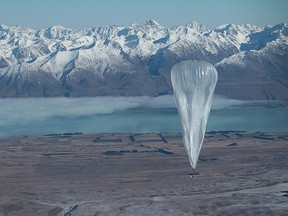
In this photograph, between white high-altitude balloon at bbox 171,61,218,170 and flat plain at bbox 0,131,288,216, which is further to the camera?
flat plain at bbox 0,131,288,216

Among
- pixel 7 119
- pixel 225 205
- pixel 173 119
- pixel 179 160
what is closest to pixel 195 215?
pixel 225 205

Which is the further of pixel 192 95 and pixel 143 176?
pixel 143 176

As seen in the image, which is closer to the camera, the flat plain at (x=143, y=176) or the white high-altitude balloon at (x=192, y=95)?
the white high-altitude balloon at (x=192, y=95)

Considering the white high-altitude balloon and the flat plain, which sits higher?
the white high-altitude balloon

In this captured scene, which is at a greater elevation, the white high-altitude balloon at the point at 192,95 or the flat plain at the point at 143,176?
the white high-altitude balloon at the point at 192,95

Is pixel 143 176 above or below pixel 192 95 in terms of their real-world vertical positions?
below
